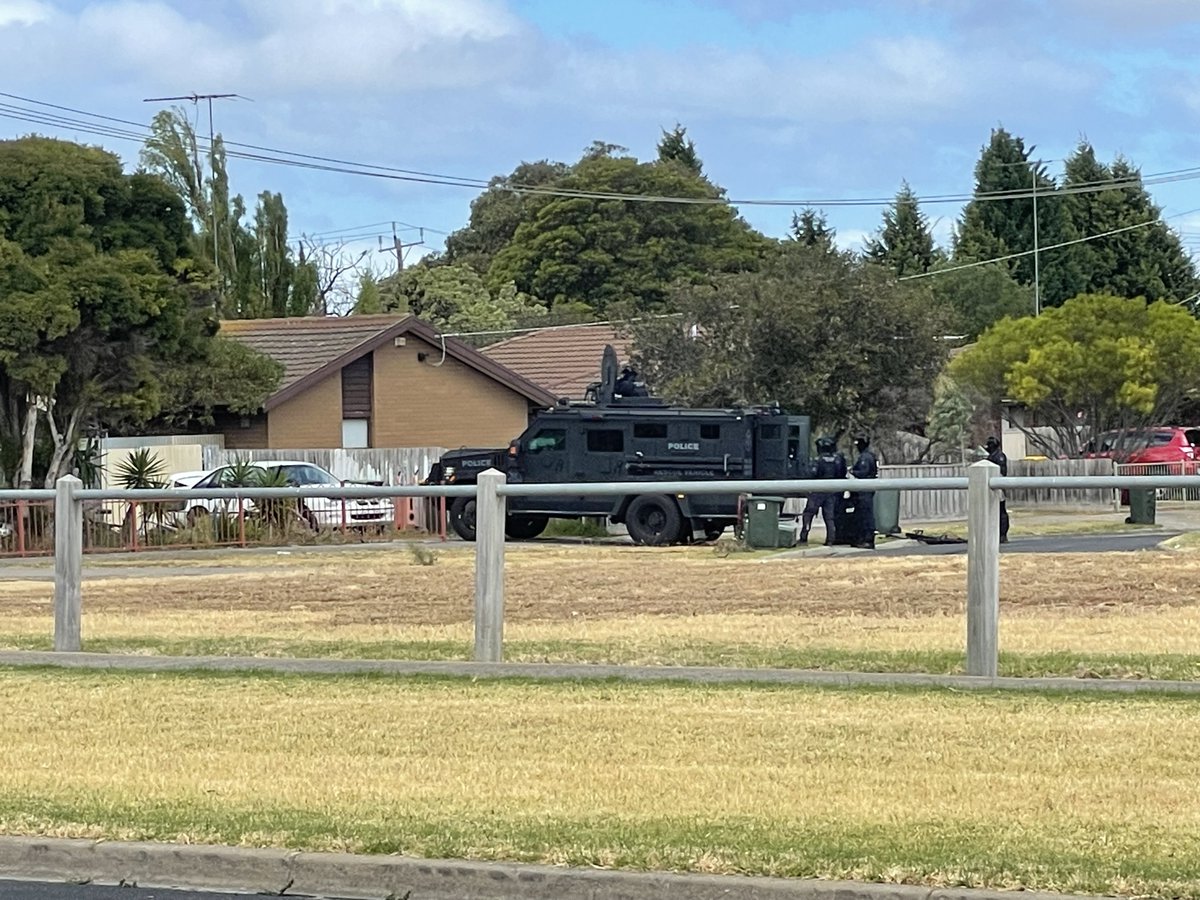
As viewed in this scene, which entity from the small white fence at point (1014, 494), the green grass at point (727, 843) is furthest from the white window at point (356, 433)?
the green grass at point (727, 843)

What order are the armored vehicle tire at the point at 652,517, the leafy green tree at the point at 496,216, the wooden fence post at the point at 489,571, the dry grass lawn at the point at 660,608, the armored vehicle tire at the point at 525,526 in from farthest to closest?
the leafy green tree at the point at 496,216 → the armored vehicle tire at the point at 652,517 → the armored vehicle tire at the point at 525,526 → the wooden fence post at the point at 489,571 → the dry grass lawn at the point at 660,608

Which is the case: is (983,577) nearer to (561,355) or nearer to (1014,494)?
(1014,494)

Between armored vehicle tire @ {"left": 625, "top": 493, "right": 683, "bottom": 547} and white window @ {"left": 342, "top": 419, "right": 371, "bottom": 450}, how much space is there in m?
18.3

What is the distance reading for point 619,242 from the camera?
78812mm

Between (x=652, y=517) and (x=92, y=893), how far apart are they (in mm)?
18983

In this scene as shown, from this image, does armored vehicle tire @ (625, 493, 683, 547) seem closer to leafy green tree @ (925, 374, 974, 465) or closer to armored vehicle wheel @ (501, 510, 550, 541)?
armored vehicle wheel @ (501, 510, 550, 541)

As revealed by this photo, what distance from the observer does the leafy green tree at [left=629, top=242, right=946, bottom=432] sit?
3925 centimetres

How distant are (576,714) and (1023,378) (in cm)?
3561

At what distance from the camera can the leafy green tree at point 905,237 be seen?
81.0 meters

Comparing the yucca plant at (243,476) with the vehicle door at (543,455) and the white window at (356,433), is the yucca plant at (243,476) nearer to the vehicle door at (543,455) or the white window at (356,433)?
the vehicle door at (543,455)

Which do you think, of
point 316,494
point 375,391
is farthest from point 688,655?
point 375,391

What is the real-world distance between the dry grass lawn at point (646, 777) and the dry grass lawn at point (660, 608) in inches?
47.6

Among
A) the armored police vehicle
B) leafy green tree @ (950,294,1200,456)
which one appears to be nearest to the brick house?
leafy green tree @ (950,294,1200,456)

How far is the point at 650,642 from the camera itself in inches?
492
